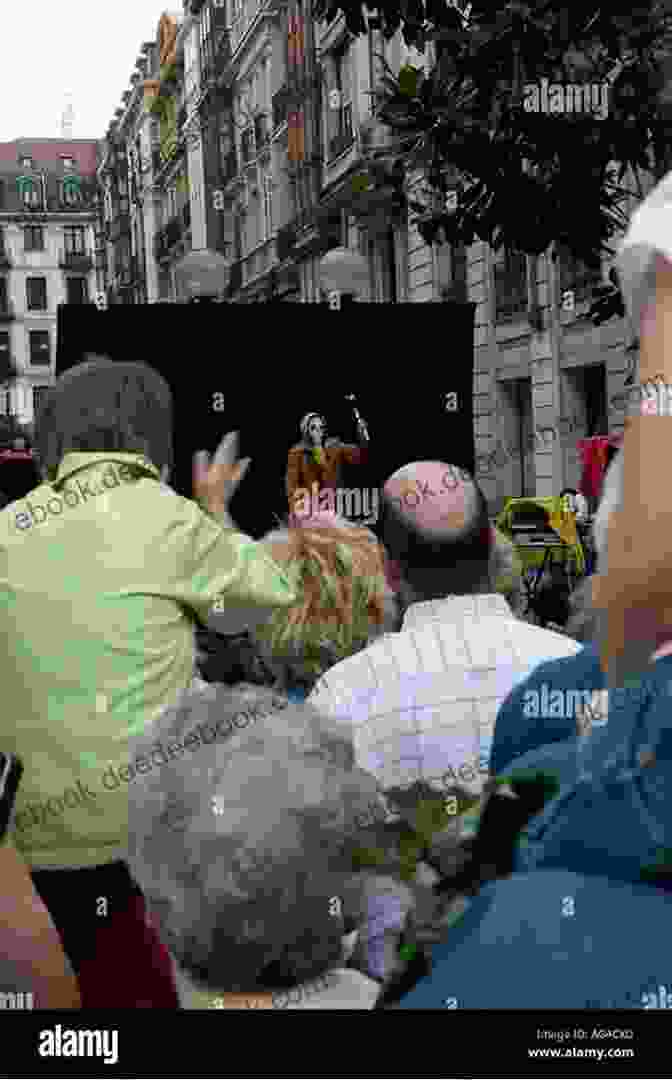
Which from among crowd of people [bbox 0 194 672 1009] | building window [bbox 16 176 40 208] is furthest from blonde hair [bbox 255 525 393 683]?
→ building window [bbox 16 176 40 208]

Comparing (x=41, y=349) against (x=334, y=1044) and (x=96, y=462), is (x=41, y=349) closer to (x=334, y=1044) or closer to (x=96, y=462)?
(x=96, y=462)

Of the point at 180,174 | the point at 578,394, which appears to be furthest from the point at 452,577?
the point at 578,394

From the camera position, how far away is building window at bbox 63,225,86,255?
792cm

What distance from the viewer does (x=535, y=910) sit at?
864 mm

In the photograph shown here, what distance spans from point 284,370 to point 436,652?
3680 mm

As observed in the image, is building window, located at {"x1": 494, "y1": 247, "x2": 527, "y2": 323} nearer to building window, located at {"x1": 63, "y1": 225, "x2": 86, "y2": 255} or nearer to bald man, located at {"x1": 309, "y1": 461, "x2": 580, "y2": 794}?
building window, located at {"x1": 63, "y1": 225, "x2": 86, "y2": 255}

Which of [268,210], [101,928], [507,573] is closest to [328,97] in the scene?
[268,210]

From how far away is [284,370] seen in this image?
5.73m

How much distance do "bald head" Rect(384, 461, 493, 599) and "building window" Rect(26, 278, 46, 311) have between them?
7899mm

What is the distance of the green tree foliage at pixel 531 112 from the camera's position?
4.70 meters

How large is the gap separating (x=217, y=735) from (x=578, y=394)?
1247 cm

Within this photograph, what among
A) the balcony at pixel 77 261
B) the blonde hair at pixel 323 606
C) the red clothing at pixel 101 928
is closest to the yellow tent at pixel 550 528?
the balcony at pixel 77 261

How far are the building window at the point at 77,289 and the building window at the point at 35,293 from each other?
0.17m

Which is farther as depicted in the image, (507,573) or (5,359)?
(5,359)
